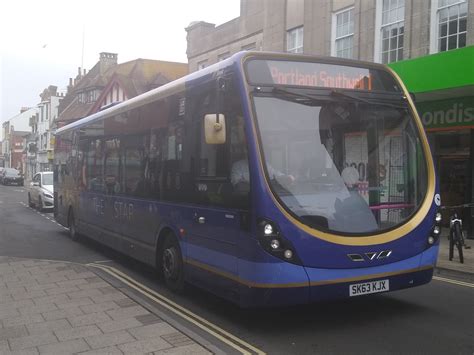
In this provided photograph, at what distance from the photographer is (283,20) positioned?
21.0 metres

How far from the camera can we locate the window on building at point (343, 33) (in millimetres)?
18109

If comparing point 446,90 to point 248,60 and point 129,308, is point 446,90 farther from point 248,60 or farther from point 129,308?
point 129,308

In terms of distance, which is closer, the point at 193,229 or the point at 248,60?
the point at 248,60

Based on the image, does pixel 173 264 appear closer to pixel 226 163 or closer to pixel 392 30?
pixel 226 163

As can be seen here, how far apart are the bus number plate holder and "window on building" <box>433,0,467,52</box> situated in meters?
10.9

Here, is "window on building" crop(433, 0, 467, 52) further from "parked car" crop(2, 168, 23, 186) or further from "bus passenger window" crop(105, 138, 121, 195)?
"parked car" crop(2, 168, 23, 186)

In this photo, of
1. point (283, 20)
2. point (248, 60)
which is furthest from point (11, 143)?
point (248, 60)

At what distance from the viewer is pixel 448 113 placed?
45.4 ft

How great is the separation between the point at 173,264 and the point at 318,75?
3.17m

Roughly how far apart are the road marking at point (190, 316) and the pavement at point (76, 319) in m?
0.34

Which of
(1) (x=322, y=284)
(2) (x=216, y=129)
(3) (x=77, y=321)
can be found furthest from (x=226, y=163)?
(3) (x=77, y=321)

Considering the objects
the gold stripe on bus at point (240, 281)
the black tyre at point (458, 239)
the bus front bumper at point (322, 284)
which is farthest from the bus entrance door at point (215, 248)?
the black tyre at point (458, 239)

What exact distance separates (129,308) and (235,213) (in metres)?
1.94

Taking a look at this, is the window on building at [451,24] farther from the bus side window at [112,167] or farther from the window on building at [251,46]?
the bus side window at [112,167]
